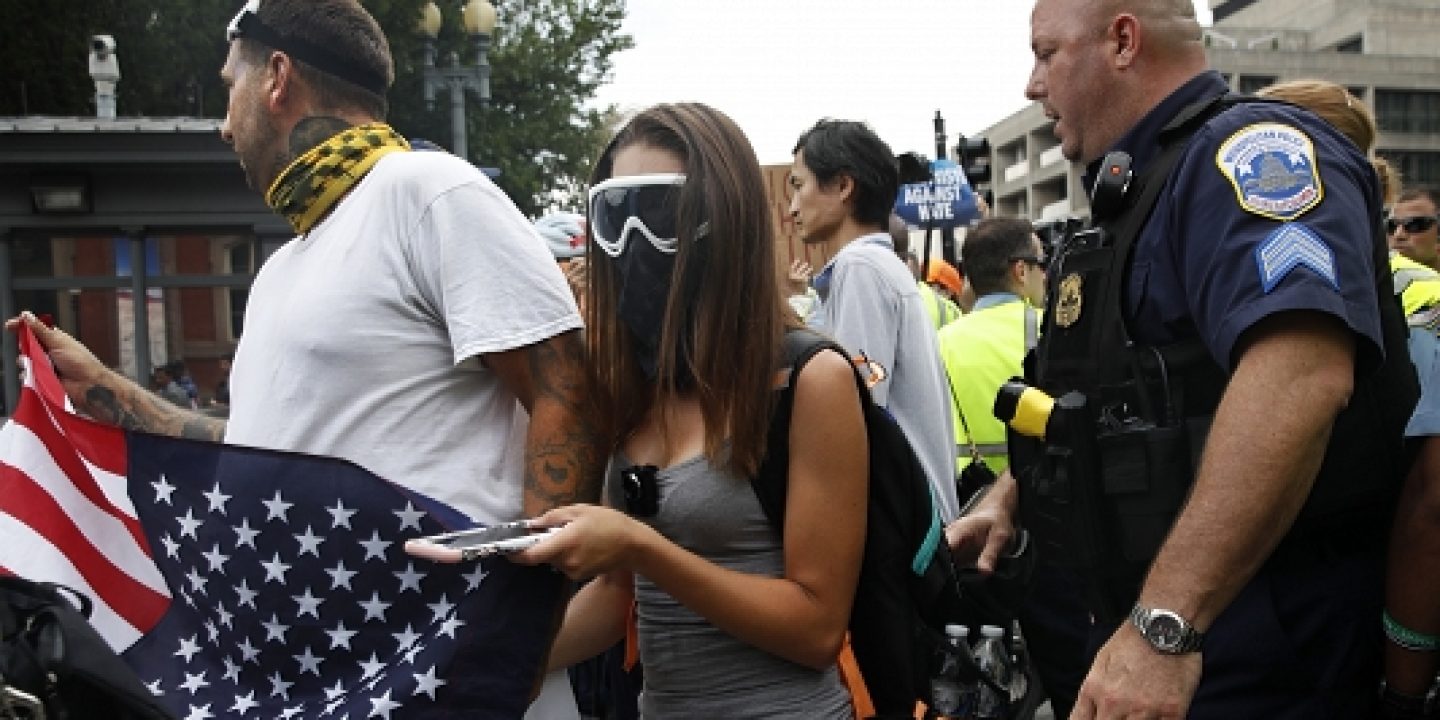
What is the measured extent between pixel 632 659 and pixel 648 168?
93 centimetres

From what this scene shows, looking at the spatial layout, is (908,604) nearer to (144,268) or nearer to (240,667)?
(240,667)

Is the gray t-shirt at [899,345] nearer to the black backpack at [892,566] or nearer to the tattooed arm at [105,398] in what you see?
the black backpack at [892,566]

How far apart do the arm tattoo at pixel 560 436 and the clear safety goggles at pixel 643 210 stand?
8.6 inches

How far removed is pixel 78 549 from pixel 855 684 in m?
1.60

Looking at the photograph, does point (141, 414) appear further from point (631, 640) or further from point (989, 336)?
point (989, 336)

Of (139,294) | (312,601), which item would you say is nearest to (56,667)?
(312,601)

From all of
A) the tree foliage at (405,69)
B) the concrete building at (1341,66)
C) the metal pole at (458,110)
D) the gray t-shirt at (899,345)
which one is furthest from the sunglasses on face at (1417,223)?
the concrete building at (1341,66)

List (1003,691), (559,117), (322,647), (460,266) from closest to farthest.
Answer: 1. (322,647)
2. (460,266)
3. (1003,691)
4. (559,117)

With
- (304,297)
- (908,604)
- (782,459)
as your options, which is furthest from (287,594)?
(908,604)

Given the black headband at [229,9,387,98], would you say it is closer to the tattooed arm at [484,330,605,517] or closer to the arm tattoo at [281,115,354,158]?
the arm tattoo at [281,115,354,158]

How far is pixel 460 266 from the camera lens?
2.34 meters

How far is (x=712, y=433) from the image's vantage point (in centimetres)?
227

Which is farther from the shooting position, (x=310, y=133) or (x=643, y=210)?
(x=310, y=133)

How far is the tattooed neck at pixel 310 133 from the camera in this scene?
104 inches
